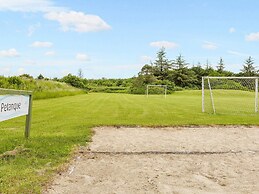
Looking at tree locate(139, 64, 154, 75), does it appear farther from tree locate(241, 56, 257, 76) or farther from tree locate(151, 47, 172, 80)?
tree locate(241, 56, 257, 76)

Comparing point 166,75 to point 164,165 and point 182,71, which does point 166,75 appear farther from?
point 164,165

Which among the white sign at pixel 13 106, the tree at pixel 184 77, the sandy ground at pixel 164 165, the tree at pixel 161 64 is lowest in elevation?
the sandy ground at pixel 164 165

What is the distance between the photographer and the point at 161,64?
68812 mm

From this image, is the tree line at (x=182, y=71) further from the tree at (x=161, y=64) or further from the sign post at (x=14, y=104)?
the sign post at (x=14, y=104)

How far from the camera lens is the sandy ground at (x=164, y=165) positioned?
378cm

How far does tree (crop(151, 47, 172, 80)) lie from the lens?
67062 millimetres

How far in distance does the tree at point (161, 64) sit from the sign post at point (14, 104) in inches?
2397

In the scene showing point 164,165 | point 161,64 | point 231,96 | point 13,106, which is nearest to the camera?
point 164,165

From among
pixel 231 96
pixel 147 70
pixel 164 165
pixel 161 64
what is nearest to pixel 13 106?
pixel 164 165

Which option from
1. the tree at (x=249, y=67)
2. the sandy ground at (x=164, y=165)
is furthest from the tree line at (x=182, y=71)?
the sandy ground at (x=164, y=165)

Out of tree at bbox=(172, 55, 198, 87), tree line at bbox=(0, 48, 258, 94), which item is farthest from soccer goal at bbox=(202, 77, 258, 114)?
tree at bbox=(172, 55, 198, 87)

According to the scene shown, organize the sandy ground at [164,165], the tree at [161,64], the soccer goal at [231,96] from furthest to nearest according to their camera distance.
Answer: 1. the tree at [161,64]
2. the soccer goal at [231,96]
3. the sandy ground at [164,165]

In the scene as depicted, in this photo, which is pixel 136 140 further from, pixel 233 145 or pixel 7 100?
pixel 7 100

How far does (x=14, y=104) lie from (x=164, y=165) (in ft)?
9.48
